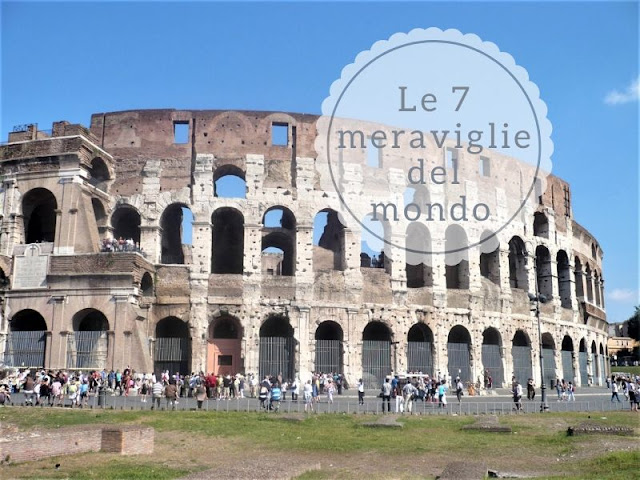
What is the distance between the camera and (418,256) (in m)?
32.9

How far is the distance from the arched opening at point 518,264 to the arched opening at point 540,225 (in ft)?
5.74

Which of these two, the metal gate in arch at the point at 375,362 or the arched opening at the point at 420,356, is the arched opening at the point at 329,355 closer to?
the metal gate in arch at the point at 375,362

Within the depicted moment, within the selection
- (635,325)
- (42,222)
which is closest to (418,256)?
(42,222)

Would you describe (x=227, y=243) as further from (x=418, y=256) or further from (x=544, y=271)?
(x=544, y=271)

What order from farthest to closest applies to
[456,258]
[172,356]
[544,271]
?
[544,271]
[456,258]
[172,356]

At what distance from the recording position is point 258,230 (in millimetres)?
30156

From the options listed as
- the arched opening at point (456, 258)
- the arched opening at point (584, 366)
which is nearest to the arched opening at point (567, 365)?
the arched opening at point (584, 366)

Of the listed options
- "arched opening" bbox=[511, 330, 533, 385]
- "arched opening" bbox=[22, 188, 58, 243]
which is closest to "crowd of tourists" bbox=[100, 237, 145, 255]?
"arched opening" bbox=[22, 188, 58, 243]

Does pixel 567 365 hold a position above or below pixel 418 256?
below

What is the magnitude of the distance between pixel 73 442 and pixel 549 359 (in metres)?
29.2

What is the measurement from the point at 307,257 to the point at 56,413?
45.6ft

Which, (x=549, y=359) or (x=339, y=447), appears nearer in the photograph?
(x=339, y=447)

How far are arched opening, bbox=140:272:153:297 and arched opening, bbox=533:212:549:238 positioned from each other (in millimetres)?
21361

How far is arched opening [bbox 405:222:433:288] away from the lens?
32.6 meters
